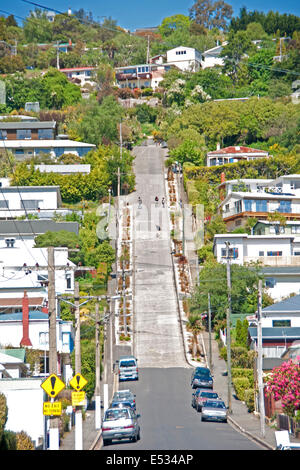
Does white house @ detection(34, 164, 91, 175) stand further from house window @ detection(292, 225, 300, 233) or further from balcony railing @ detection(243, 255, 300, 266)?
balcony railing @ detection(243, 255, 300, 266)

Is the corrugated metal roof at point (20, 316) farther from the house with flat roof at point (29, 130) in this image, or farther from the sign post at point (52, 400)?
the house with flat roof at point (29, 130)

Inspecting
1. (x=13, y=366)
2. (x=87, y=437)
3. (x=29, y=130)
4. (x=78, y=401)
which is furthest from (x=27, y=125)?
(x=78, y=401)

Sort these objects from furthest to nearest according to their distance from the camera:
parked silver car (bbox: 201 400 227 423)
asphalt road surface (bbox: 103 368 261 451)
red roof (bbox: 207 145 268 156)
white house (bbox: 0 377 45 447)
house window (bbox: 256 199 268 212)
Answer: red roof (bbox: 207 145 268 156)
house window (bbox: 256 199 268 212)
parked silver car (bbox: 201 400 227 423)
white house (bbox: 0 377 45 447)
asphalt road surface (bbox: 103 368 261 451)

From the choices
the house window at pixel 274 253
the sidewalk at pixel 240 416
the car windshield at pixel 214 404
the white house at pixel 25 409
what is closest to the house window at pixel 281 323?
the sidewalk at pixel 240 416

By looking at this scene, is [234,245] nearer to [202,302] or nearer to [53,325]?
[202,302]

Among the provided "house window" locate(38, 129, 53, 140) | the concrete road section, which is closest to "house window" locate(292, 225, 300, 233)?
the concrete road section

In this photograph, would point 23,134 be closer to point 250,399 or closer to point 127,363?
point 127,363
